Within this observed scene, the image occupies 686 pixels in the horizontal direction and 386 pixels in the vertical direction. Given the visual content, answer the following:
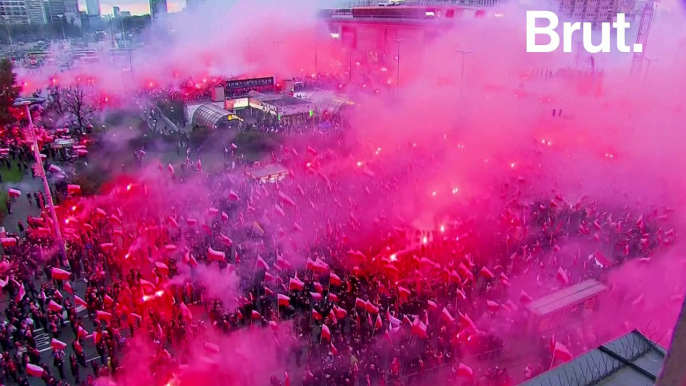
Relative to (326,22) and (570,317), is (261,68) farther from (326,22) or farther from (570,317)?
(570,317)

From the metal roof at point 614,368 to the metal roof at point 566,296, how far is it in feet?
10.8

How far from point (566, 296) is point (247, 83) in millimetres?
19689

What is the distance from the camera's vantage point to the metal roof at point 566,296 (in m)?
7.87

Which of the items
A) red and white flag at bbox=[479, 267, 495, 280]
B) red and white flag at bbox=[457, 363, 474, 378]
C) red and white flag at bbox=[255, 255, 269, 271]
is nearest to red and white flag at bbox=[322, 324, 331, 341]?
red and white flag at bbox=[457, 363, 474, 378]

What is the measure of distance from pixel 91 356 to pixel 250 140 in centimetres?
1155

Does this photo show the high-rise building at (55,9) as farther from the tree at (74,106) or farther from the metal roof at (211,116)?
the metal roof at (211,116)

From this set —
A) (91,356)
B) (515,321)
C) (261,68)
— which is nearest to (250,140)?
(91,356)

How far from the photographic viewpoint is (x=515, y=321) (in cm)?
812

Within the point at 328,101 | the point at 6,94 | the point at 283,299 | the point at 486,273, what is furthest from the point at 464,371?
the point at 6,94

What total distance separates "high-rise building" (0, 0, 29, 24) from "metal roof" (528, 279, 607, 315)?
6853 centimetres

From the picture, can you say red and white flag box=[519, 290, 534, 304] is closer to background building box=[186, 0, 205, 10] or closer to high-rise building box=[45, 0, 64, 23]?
background building box=[186, 0, 205, 10]

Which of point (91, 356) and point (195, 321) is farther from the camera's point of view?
point (195, 321)

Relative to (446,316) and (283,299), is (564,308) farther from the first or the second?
(283,299)

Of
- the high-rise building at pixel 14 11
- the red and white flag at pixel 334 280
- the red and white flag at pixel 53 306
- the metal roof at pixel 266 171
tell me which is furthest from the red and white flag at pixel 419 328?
the high-rise building at pixel 14 11
